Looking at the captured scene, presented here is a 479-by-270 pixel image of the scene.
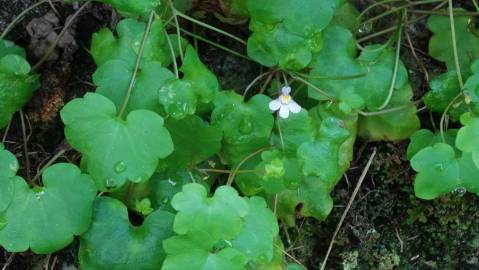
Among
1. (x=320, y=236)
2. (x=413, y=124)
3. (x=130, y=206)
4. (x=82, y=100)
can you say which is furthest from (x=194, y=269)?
(x=413, y=124)

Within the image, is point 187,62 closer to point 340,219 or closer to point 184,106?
point 184,106

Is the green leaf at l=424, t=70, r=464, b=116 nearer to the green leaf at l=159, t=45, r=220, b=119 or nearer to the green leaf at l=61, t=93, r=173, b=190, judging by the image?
the green leaf at l=159, t=45, r=220, b=119

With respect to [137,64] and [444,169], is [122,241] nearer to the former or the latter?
[137,64]

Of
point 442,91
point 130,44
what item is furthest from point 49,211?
point 442,91

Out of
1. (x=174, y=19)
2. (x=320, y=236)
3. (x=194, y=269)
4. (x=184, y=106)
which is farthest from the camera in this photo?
(x=320, y=236)

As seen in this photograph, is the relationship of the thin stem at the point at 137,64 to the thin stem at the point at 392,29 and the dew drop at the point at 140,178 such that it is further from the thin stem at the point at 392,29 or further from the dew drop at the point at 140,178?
the thin stem at the point at 392,29

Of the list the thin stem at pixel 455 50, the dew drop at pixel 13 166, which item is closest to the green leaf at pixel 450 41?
the thin stem at pixel 455 50
